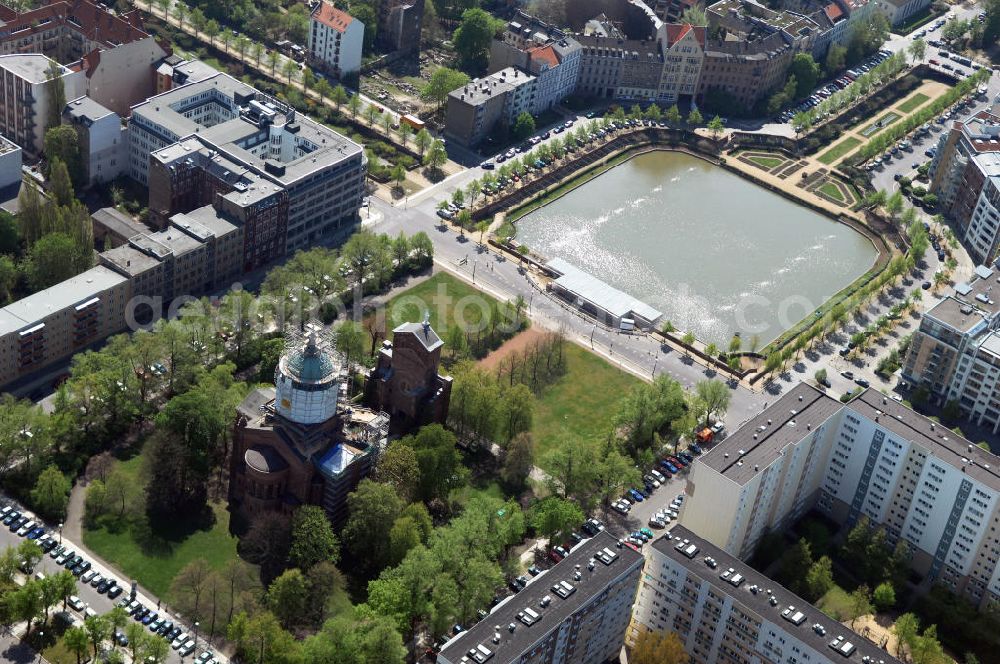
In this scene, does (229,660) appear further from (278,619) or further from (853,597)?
(853,597)

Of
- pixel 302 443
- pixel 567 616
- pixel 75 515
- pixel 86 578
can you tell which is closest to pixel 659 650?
pixel 567 616

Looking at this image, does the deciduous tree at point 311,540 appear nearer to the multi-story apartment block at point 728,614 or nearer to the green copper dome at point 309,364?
the green copper dome at point 309,364

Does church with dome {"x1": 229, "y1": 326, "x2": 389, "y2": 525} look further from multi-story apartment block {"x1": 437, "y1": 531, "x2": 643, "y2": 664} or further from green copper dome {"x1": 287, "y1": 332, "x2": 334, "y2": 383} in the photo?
multi-story apartment block {"x1": 437, "y1": 531, "x2": 643, "y2": 664}

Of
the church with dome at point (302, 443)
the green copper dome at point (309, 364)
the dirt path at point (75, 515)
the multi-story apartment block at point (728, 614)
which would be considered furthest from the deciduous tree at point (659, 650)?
the dirt path at point (75, 515)

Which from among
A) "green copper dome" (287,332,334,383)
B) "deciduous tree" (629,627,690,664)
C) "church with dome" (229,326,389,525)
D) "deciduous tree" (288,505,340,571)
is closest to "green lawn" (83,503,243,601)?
"church with dome" (229,326,389,525)

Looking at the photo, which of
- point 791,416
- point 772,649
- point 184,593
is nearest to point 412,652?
point 184,593

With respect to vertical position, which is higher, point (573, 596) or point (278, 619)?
point (573, 596)

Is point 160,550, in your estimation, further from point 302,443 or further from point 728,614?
point 728,614
